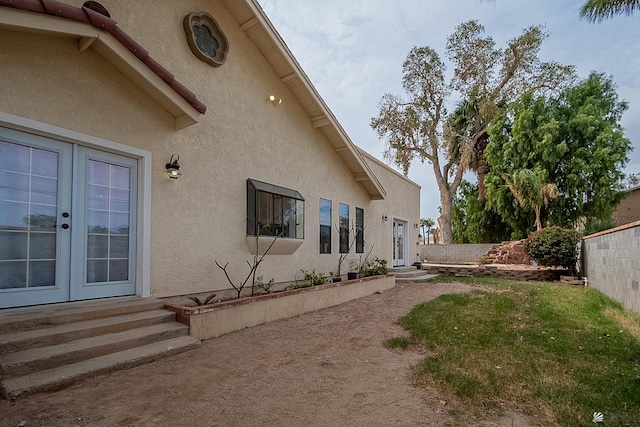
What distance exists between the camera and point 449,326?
18.8 ft

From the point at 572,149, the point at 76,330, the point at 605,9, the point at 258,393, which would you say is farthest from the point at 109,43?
the point at 572,149

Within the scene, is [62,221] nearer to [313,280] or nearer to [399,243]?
[313,280]

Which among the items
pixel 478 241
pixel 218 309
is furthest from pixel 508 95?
pixel 218 309

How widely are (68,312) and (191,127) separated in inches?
137

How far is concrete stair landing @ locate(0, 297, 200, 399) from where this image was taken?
3215 millimetres

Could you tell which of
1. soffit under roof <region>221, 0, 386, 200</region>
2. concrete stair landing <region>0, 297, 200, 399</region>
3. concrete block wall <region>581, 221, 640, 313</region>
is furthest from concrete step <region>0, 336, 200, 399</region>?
concrete block wall <region>581, 221, 640, 313</region>

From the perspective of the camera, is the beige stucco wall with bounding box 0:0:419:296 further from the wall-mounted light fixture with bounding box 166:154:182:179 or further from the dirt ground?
the dirt ground

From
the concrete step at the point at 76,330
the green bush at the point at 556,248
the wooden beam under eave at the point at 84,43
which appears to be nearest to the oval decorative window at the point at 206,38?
the wooden beam under eave at the point at 84,43

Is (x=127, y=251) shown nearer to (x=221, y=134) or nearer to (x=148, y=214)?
(x=148, y=214)

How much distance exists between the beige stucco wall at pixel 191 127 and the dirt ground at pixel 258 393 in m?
1.91

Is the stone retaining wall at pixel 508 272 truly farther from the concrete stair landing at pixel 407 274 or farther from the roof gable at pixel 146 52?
the roof gable at pixel 146 52

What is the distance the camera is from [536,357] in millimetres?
4191

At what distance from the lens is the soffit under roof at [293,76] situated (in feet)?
23.0

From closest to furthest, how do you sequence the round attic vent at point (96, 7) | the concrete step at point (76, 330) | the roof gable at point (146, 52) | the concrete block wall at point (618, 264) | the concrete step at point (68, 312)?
the concrete step at point (76, 330)
the concrete step at point (68, 312)
the roof gable at point (146, 52)
the round attic vent at point (96, 7)
the concrete block wall at point (618, 264)
